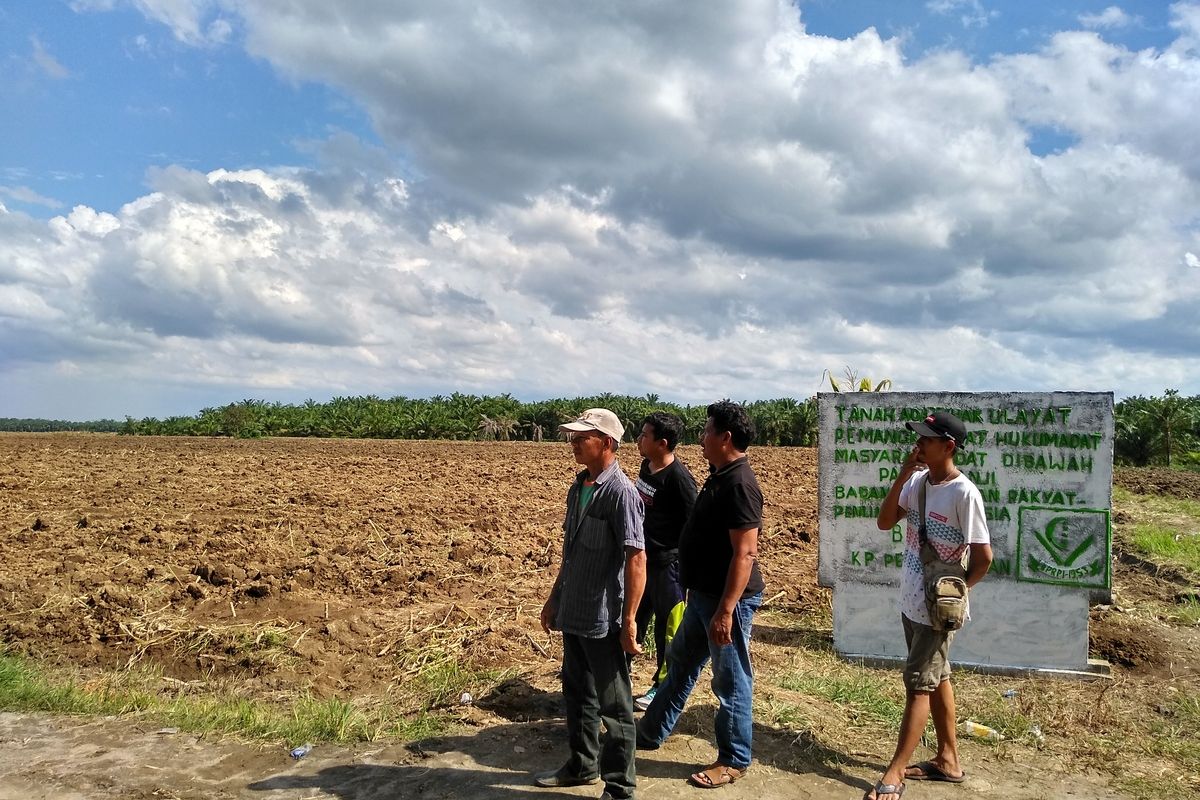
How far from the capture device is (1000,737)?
526 centimetres

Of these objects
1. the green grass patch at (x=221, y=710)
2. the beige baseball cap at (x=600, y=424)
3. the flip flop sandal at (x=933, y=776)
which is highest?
the beige baseball cap at (x=600, y=424)

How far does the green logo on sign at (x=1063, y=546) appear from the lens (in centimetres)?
656

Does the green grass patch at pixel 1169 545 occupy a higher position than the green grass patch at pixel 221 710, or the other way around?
the green grass patch at pixel 1169 545

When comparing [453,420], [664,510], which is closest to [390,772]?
[664,510]

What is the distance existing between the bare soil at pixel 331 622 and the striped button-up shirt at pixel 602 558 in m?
0.92

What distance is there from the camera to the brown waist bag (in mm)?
4199

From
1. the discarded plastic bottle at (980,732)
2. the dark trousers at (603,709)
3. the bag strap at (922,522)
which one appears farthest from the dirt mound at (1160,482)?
the dark trousers at (603,709)

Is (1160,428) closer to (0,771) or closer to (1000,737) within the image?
(1000,737)

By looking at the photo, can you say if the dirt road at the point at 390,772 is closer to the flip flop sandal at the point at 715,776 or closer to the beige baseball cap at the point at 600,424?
the flip flop sandal at the point at 715,776

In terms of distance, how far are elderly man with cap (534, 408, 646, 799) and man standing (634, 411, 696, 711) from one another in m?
0.71

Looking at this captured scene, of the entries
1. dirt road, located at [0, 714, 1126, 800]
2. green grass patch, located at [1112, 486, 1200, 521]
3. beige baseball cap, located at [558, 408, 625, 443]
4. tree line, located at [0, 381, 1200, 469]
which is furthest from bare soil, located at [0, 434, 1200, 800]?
tree line, located at [0, 381, 1200, 469]

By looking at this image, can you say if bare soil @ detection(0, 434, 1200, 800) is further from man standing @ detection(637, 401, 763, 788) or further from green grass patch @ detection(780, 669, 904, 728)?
green grass patch @ detection(780, 669, 904, 728)

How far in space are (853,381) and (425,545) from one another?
6.23 metres

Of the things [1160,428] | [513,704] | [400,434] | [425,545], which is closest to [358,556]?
[425,545]
